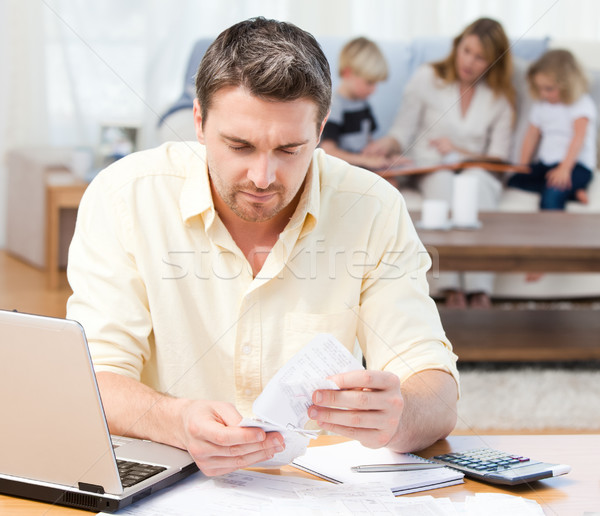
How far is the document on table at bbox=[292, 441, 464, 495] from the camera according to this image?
3.34ft

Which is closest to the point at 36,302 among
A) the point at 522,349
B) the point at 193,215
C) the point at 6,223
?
the point at 6,223

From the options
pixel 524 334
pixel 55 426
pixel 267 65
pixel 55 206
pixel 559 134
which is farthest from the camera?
pixel 559 134

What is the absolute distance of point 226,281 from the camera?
54.1 inches

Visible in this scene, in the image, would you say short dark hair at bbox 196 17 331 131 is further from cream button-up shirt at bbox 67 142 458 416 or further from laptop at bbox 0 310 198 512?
laptop at bbox 0 310 198 512

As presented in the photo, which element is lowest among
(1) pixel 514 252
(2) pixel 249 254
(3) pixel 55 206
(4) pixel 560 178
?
(3) pixel 55 206

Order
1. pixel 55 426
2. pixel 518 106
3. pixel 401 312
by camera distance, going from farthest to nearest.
A: 1. pixel 518 106
2. pixel 401 312
3. pixel 55 426

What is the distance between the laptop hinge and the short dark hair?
0.59 m

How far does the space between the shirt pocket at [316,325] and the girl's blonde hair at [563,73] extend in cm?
299

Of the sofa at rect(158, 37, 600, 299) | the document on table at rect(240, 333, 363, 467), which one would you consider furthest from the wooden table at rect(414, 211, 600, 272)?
the document on table at rect(240, 333, 363, 467)

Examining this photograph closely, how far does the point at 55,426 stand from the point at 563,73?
365 cm

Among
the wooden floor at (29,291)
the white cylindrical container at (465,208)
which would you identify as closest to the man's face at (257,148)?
the white cylindrical container at (465,208)

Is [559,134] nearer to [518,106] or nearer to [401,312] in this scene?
[518,106]

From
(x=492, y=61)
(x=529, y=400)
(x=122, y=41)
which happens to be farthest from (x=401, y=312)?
(x=122, y=41)

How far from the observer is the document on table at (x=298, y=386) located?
3.14 feet
